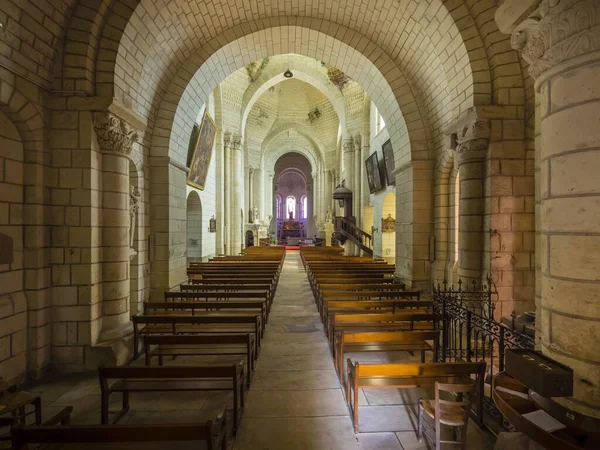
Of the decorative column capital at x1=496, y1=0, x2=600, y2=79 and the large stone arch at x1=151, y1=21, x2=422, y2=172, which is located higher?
the large stone arch at x1=151, y1=21, x2=422, y2=172

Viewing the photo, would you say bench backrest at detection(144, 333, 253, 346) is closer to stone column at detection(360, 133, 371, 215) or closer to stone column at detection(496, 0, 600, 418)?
stone column at detection(496, 0, 600, 418)

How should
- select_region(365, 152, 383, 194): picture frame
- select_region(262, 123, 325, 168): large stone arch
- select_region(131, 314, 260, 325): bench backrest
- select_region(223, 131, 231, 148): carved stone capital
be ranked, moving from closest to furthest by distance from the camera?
1. select_region(131, 314, 260, 325): bench backrest
2. select_region(365, 152, 383, 194): picture frame
3. select_region(223, 131, 231, 148): carved stone capital
4. select_region(262, 123, 325, 168): large stone arch

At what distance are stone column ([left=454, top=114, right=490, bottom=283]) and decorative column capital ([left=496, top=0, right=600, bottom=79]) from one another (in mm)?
3145

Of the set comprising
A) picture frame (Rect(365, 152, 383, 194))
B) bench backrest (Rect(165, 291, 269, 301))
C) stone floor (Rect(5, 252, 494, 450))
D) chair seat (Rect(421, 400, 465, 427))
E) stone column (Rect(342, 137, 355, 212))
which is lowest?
stone floor (Rect(5, 252, 494, 450))

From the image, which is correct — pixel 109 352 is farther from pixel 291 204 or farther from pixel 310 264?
pixel 291 204

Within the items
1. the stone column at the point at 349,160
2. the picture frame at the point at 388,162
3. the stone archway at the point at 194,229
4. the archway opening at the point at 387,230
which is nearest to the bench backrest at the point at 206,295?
the stone archway at the point at 194,229

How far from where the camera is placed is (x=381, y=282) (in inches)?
317

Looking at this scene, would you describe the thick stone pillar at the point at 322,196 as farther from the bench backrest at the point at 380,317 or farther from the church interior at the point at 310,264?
the bench backrest at the point at 380,317

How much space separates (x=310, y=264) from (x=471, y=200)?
5478 millimetres

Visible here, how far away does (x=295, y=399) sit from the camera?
3861 millimetres

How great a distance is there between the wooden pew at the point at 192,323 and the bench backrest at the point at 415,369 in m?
2.16

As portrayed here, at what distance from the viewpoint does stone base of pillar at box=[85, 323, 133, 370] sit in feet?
16.3

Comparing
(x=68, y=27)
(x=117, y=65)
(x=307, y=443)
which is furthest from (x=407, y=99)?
(x=307, y=443)

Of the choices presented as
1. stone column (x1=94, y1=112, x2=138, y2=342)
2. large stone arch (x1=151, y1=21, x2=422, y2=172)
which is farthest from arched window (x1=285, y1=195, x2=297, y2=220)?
stone column (x1=94, y1=112, x2=138, y2=342)
